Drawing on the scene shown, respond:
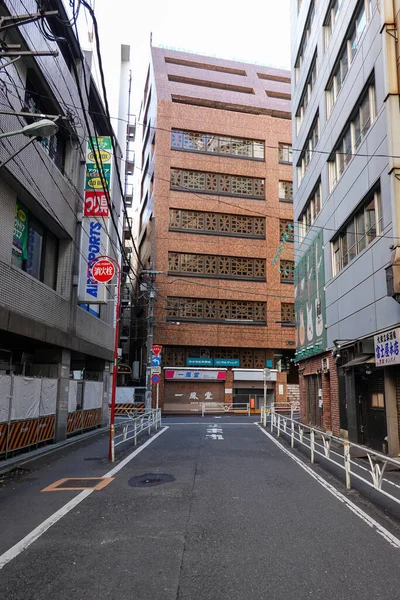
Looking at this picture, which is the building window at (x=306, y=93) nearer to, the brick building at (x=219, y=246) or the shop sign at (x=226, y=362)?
the brick building at (x=219, y=246)

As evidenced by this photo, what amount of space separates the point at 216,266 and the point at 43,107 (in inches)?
1000

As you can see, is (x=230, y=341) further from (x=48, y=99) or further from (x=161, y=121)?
(x=48, y=99)

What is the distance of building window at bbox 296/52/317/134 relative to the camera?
22.8 metres

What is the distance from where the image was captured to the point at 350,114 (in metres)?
16.0

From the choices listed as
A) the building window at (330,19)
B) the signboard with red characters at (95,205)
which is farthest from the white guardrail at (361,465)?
the building window at (330,19)

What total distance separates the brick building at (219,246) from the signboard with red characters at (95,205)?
62.0 feet

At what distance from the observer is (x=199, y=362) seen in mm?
38344

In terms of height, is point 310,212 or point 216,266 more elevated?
point 216,266

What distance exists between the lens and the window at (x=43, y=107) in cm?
1428

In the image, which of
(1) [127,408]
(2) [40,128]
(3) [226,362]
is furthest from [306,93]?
(1) [127,408]

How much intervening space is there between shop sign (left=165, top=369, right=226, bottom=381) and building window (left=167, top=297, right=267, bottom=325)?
4.33 metres

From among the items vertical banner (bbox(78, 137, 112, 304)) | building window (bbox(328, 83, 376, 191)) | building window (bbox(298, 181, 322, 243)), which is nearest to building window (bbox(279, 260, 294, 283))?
building window (bbox(298, 181, 322, 243))

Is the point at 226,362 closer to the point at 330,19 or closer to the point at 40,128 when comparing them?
the point at 330,19

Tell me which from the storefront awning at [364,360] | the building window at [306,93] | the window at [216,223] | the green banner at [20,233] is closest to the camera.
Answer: the storefront awning at [364,360]
